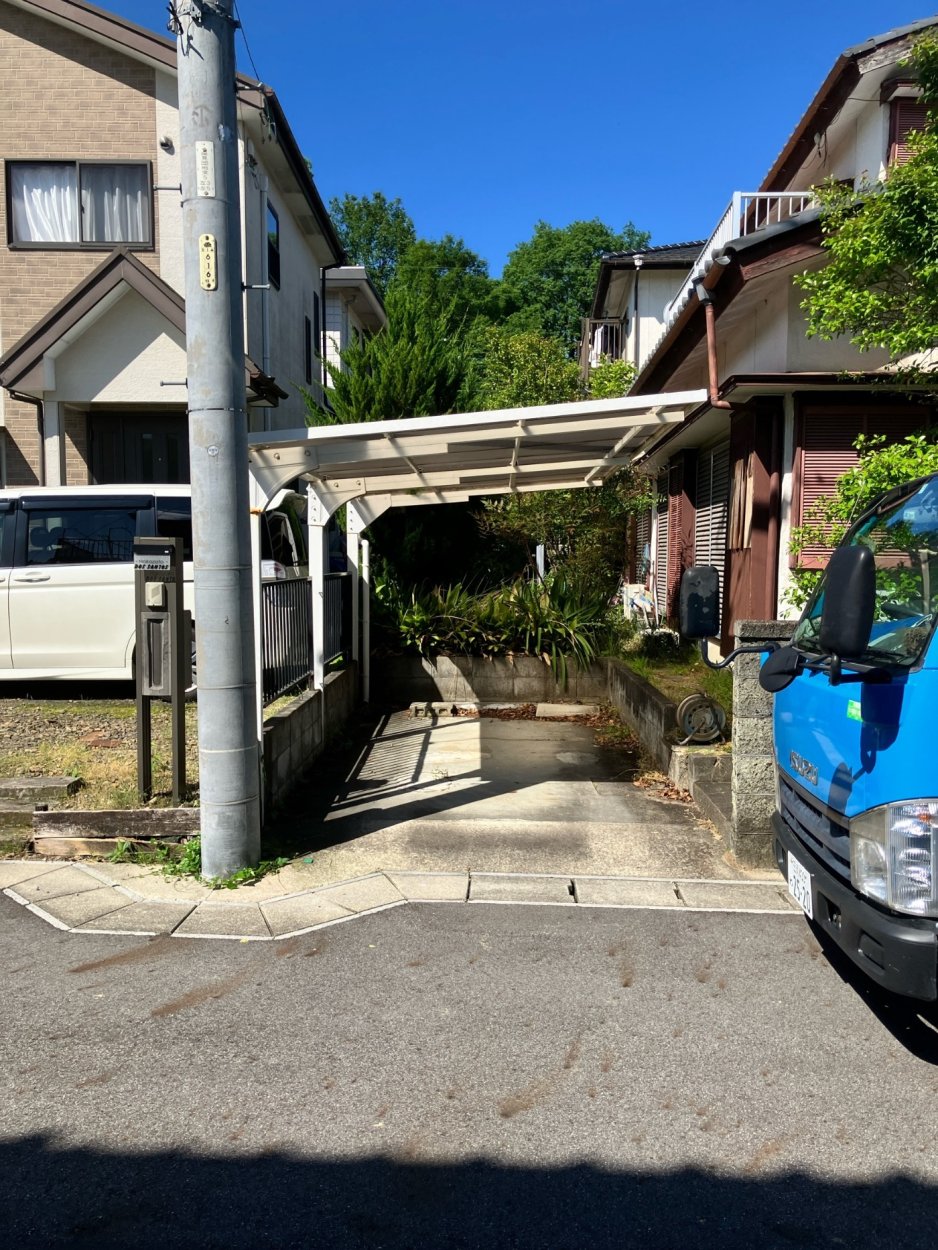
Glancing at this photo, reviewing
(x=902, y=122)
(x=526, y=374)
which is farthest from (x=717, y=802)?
(x=526, y=374)

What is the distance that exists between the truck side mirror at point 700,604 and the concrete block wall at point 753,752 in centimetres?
70

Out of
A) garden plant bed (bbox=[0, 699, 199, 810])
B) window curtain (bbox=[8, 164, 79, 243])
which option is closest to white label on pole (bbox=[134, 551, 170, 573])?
garden plant bed (bbox=[0, 699, 199, 810])

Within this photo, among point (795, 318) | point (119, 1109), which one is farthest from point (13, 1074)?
point (795, 318)

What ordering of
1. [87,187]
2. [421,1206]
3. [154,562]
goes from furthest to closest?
[87,187] < [154,562] < [421,1206]

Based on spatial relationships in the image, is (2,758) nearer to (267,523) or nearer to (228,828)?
(228,828)

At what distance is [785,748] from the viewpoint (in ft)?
13.5

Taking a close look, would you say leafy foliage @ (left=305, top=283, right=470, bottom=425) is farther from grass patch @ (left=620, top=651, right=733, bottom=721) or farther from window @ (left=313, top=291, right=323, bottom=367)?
window @ (left=313, top=291, right=323, bottom=367)

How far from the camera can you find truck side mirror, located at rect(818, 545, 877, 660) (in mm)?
3139

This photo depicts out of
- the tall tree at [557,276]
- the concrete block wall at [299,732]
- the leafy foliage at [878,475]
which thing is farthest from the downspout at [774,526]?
the tall tree at [557,276]

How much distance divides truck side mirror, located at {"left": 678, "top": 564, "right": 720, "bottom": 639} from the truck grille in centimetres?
85

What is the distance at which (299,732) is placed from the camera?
7.20 metres

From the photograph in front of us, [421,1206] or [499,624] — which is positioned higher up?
[499,624]

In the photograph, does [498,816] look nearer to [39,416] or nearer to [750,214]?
[750,214]

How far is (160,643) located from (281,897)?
6.03 ft
